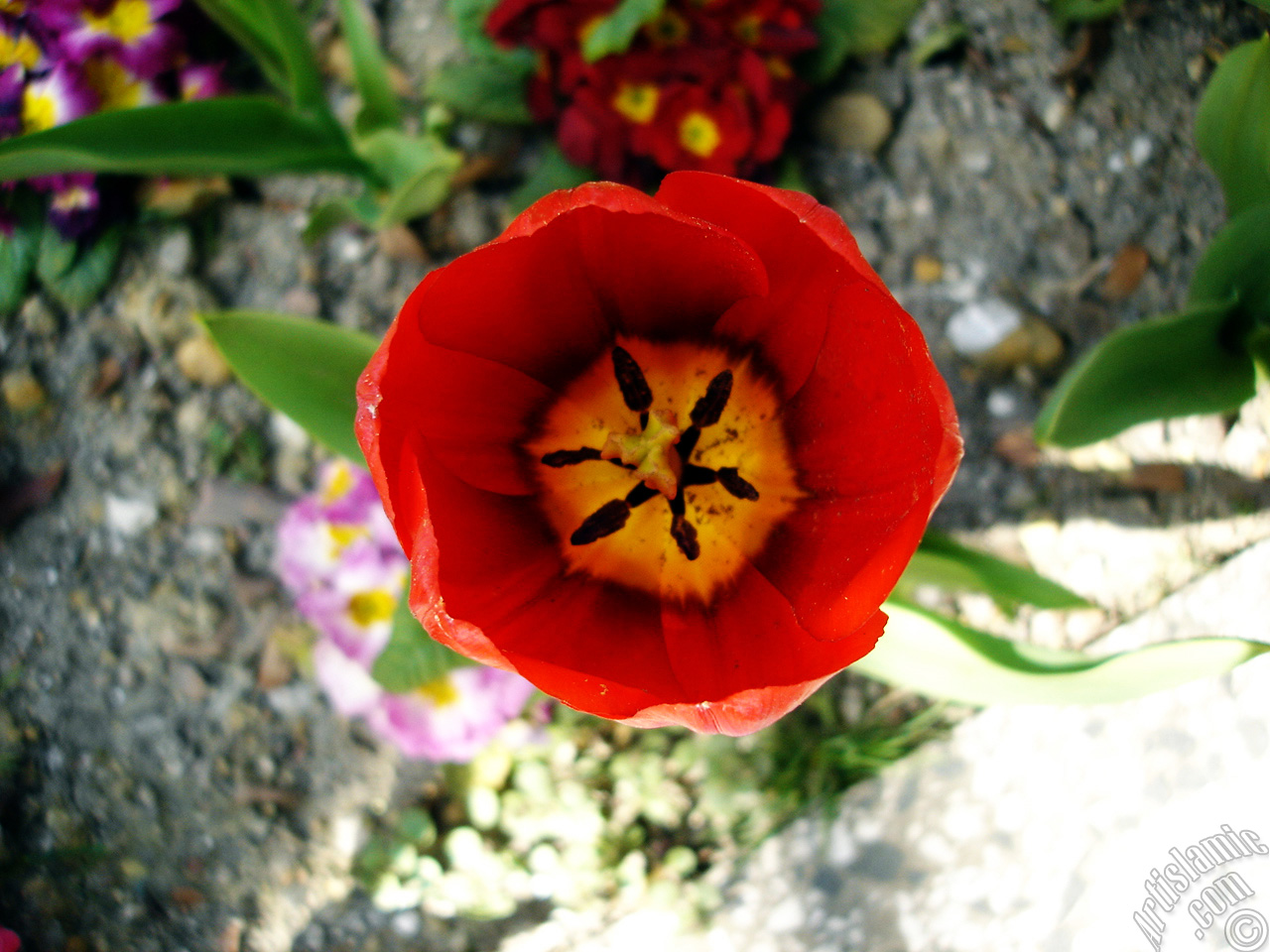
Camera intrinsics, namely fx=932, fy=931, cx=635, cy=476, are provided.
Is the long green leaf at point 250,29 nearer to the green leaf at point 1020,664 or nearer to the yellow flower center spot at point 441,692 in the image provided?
the yellow flower center spot at point 441,692

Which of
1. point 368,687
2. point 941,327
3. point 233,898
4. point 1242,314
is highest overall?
point 1242,314

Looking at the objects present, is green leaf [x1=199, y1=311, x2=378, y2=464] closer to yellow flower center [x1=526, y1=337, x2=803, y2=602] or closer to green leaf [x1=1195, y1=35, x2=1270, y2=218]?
yellow flower center [x1=526, y1=337, x2=803, y2=602]

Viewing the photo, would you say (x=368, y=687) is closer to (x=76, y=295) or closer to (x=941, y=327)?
(x=76, y=295)

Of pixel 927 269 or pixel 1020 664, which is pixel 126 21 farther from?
pixel 1020 664

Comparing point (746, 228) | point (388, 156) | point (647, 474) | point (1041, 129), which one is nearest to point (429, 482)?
point (647, 474)

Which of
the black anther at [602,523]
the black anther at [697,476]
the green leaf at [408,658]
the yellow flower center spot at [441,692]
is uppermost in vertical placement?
the black anther at [697,476]

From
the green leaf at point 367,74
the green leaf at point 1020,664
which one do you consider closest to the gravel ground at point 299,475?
the green leaf at point 367,74

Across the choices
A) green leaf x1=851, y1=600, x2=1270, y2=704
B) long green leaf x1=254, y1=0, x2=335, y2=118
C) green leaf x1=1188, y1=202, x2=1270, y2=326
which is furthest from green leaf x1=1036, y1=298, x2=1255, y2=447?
long green leaf x1=254, y1=0, x2=335, y2=118

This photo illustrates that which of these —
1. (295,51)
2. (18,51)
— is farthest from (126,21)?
(295,51)
